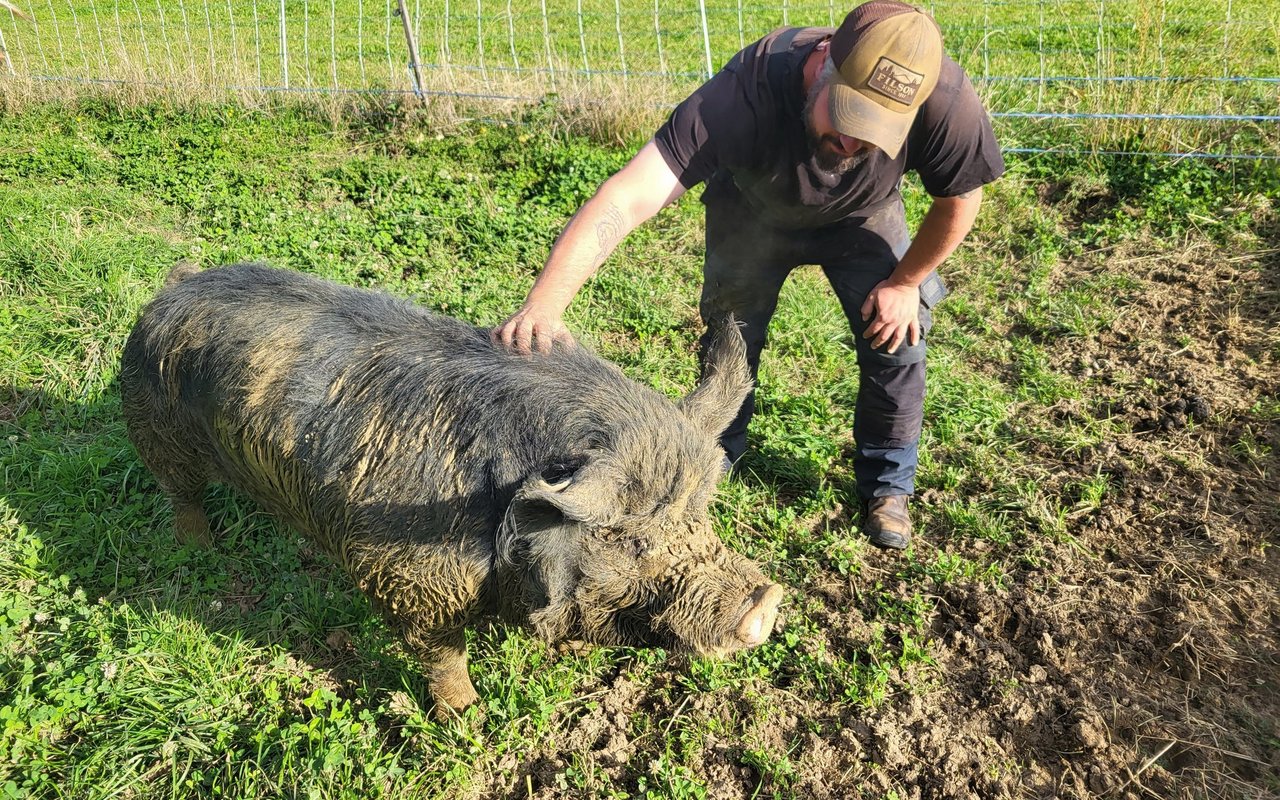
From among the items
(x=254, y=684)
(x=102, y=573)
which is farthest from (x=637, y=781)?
(x=102, y=573)

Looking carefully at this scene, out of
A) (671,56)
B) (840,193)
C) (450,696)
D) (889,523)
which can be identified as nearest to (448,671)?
(450,696)

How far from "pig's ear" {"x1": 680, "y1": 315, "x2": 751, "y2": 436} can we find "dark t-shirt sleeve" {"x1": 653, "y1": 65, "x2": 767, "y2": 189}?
2.19 feet

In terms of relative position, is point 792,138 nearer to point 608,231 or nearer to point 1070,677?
point 608,231

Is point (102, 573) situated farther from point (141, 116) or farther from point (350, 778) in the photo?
point (141, 116)

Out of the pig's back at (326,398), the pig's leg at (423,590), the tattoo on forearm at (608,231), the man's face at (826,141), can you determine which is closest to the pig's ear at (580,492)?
the pig's back at (326,398)

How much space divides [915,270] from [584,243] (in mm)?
1404

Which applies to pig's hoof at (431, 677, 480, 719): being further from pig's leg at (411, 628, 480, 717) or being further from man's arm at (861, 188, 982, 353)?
man's arm at (861, 188, 982, 353)

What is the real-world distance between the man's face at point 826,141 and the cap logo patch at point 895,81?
0.17 meters

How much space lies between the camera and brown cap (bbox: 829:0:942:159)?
2562 millimetres

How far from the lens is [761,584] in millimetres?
2559

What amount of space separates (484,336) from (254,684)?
5.58ft

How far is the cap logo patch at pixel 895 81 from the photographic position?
2.56m

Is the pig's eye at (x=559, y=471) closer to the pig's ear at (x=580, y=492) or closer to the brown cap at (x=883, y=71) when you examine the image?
the pig's ear at (x=580, y=492)

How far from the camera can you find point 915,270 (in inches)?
130
